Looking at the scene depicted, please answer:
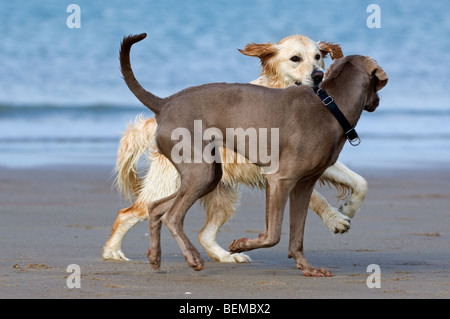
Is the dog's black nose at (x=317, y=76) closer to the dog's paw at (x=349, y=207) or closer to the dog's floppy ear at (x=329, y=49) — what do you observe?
the dog's floppy ear at (x=329, y=49)

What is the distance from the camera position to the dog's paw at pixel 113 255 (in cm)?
637

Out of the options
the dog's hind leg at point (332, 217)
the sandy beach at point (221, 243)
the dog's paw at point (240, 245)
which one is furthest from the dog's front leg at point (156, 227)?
the dog's hind leg at point (332, 217)

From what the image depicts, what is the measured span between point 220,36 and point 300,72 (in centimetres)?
2107

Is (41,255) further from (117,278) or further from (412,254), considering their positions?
(412,254)

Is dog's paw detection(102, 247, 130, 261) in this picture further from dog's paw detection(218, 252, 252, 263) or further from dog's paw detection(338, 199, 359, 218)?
dog's paw detection(338, 199, 359, 218)

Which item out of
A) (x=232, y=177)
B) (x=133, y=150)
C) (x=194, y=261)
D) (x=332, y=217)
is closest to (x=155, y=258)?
(x=194, y=261)

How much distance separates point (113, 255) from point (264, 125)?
6.11 feet

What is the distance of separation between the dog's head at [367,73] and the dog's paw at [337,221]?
1.19 metres

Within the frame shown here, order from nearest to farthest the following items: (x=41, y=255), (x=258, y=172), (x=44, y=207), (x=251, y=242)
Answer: (x=251, y=242) → (x=41, y=255) → (x=258, y=172) → (x=44, y=207)

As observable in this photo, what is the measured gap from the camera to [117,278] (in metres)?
5.38

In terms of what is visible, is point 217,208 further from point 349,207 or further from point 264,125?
point 264,125

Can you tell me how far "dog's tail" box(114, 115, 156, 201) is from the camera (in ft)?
23.0

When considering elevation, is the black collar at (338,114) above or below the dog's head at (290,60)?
below

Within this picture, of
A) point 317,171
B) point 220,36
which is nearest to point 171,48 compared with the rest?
point 220,36
